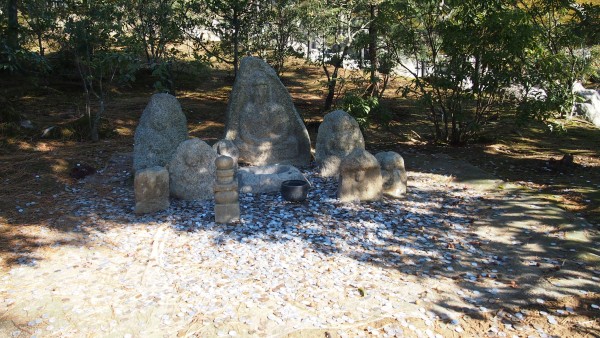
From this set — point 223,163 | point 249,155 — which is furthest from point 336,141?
point 223,163

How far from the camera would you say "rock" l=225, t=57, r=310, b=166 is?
9.08 metres

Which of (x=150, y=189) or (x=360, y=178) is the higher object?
(x=360, y=178)

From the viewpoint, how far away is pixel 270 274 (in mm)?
5074

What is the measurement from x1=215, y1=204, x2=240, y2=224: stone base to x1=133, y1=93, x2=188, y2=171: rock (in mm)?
2106

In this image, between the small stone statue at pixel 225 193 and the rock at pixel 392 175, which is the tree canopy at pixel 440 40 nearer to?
the rock at pixel 392 175

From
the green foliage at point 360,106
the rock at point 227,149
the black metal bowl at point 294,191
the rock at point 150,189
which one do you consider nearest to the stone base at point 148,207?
the rock at point 150,189

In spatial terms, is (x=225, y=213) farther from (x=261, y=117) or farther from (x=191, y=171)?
(x=261, y=117)

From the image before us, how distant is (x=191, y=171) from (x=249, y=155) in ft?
6.49

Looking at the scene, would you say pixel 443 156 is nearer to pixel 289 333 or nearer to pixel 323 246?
pixel 323 246

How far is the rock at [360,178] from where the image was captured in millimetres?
7137

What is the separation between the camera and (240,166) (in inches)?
354

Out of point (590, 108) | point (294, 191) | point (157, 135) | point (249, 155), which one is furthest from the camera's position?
point (590, 108)

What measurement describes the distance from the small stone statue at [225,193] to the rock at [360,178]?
1.76m

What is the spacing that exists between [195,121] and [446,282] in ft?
30.9
